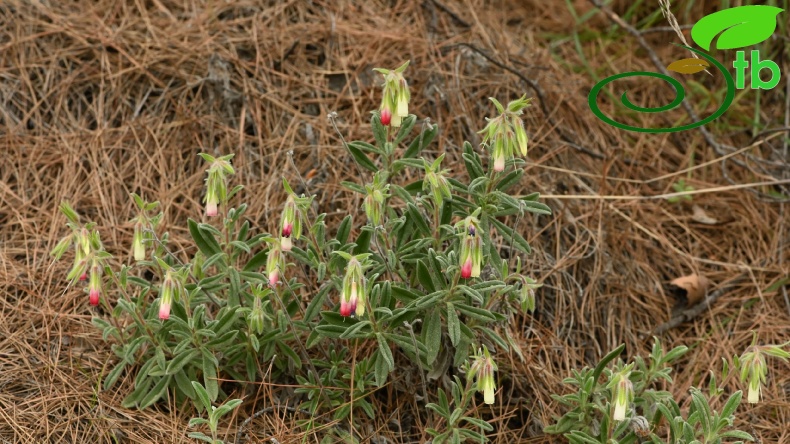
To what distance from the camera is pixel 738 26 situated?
436 centimetres

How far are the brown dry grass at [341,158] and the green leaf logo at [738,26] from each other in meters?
0.38

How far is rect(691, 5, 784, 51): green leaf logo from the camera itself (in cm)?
435

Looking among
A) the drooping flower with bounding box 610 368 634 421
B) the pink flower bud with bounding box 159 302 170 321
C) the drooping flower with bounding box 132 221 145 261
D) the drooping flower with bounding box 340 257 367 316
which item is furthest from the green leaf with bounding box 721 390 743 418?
the drooping flower with bounding box 132 221 145 261

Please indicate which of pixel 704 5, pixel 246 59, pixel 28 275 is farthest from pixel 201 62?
pixel 704 5

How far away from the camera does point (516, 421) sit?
131 inches

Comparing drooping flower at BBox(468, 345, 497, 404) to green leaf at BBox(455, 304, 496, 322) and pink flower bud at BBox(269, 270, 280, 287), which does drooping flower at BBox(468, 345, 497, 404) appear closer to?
green leaf at BBox(455, 304, 496, 322)

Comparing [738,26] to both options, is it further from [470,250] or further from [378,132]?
[470,250]

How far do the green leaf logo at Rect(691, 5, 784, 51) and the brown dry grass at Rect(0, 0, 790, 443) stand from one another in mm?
378

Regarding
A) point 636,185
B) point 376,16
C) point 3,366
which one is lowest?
point 3,366

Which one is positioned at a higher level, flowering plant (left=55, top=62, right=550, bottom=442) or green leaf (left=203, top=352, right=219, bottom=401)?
flowering plant (left=55, top=62, right=550, bottom=442)

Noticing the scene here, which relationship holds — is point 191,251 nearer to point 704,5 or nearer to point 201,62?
point 201,62

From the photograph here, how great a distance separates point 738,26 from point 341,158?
2044mm

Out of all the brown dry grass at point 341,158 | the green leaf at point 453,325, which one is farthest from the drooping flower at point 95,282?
the green leaf at point 453,325

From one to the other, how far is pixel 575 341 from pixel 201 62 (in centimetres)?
212
